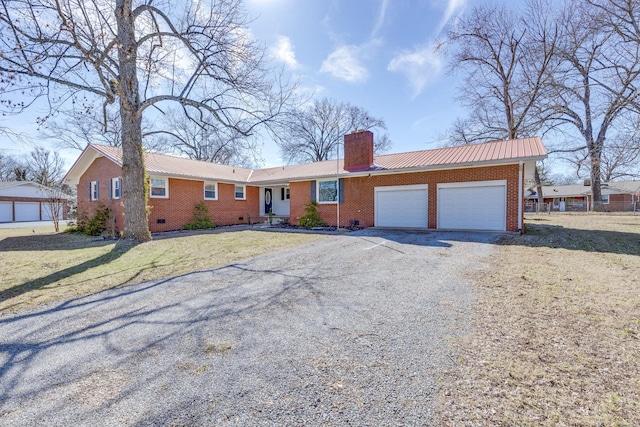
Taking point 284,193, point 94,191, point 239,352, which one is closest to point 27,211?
point 94,191

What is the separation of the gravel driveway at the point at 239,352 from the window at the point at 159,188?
1055 cm

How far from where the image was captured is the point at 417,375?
8.26 feet

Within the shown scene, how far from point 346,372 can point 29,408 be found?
238cm

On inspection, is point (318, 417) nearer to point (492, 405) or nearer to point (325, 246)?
point (492, 405)

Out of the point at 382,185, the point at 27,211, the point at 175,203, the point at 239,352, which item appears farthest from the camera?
the point at 27,211

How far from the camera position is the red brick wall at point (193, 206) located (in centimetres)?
1466

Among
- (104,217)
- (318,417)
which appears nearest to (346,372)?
(318,417)

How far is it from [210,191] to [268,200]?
4262mm

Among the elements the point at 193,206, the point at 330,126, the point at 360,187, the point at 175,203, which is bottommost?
the point at 193,206

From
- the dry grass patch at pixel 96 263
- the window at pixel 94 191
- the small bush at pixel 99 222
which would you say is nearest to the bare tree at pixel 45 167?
the window at pixel 94 191

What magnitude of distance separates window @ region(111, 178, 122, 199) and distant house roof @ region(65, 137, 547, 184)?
1.25 metres

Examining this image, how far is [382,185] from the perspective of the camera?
547 inches

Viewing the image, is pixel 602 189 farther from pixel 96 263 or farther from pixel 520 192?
pixel 96 263

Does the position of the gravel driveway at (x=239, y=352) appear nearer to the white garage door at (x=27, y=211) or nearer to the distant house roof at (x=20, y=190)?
the distant house roof at (x=20, y=190)
